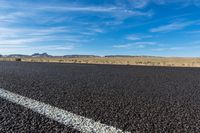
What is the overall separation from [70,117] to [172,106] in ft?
4.87

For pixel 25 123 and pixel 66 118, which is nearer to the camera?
pixel 25 123

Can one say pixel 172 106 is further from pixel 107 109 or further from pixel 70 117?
pixel 70 117

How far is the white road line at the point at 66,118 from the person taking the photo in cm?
224

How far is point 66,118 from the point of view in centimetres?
263

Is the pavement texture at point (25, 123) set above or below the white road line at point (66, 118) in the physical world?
below

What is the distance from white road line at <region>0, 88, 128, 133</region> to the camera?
2.24m

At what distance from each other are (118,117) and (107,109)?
0.42 m

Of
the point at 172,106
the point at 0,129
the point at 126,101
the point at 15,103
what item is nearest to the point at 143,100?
the point at 126,101

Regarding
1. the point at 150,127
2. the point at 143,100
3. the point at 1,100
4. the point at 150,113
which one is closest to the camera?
the point at 150,127

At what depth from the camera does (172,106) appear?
136 inches

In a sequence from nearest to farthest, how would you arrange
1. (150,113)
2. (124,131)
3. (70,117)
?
1. (124,131)
2. (70,117)
3. (150,113)

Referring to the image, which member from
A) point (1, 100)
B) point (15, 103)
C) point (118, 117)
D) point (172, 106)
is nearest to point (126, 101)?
point (172, 106)

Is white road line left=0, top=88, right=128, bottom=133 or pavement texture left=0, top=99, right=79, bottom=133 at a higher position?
white road line left=0, top=88, right=128, bottom=133

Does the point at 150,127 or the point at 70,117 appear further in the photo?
the point at 70,117
